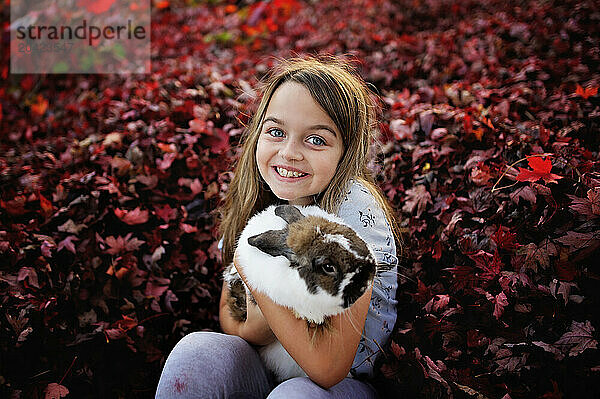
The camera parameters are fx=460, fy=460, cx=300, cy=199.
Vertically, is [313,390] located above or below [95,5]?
below

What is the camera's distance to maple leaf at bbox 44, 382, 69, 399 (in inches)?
81.6

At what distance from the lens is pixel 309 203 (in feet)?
7.13

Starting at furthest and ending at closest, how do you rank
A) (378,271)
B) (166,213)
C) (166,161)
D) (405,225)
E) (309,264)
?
1. (166,161)
2. (166,213)
3. (405,225)
4. (378,271)
5. (309,264)

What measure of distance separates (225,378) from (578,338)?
1356 mm

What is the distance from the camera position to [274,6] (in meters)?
7.00

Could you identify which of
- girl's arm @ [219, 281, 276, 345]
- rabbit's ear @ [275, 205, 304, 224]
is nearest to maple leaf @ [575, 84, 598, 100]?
rabbit's ear @ [275, 205, 304, 224]

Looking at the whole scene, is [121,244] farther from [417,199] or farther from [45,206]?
[417,199]

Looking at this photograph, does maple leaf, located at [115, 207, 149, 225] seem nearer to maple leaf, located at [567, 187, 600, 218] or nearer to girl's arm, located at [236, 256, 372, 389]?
girl's arm, located at [236, 256, 372, 389]

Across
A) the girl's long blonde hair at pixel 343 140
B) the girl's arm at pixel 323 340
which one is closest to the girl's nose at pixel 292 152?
the girl's long blonde hair at pixel 343 140

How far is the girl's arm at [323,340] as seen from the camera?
68.1 inches

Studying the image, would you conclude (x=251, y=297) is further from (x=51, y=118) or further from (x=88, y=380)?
(x=51, y=118)

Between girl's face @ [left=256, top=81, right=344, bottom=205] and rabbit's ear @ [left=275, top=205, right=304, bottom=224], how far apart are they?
0.61ft

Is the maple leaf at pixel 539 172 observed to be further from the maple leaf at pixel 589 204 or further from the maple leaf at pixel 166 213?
the maple leaf at pixel 166 213

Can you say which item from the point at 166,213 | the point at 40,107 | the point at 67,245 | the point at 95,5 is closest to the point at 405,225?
the point at 166,213
